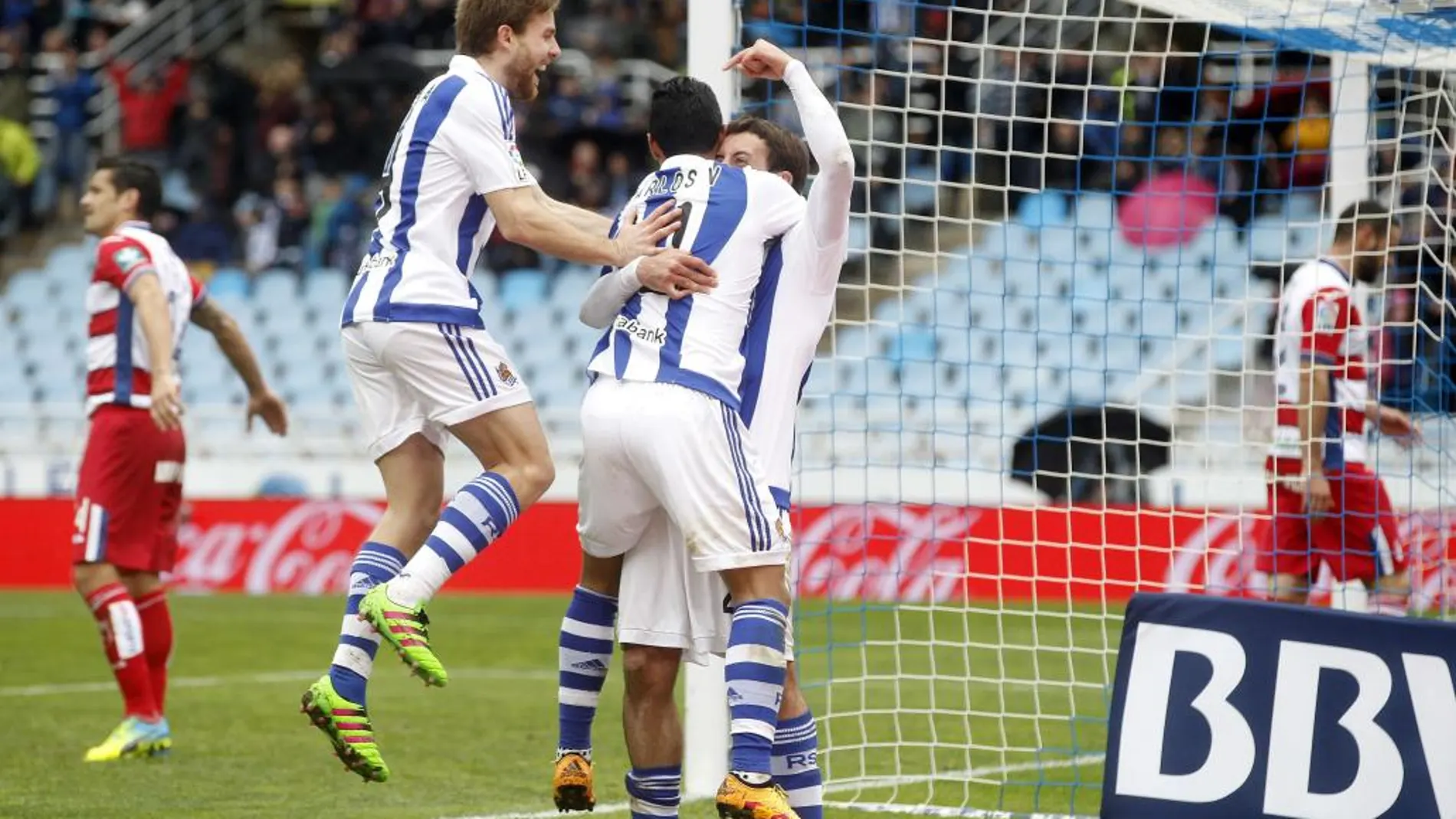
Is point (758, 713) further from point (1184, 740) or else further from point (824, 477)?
point (824, 477)

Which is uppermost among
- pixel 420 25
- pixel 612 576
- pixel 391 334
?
pixel 420 25

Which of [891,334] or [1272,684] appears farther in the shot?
[891,334]

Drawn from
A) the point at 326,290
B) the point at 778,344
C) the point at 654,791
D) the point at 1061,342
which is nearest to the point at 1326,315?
the point at 778,344

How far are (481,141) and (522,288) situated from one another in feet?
50.7

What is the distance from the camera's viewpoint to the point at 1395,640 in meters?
5.89

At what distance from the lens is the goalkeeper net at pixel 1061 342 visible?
7734mm

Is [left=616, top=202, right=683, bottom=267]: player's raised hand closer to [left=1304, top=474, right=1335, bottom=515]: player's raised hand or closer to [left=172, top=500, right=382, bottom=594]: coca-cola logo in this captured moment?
[left=1304, top=474, right=1335, bottom=515]: player's raised hand

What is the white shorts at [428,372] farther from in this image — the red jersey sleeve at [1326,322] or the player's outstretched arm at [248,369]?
the red jersey sleeve at [1326,322]

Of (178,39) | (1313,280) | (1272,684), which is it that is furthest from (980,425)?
(178,39)

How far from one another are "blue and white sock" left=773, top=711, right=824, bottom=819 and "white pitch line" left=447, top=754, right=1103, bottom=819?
118 centimetres

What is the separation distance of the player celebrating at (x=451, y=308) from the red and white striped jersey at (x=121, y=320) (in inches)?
111

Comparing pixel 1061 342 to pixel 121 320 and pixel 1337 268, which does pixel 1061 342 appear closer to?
pixel 1337 268

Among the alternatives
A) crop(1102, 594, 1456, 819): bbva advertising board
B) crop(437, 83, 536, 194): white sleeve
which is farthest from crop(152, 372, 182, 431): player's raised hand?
crop(1102, 594, 1456, 819): bbva advertising board

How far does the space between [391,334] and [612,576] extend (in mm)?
→ 950
